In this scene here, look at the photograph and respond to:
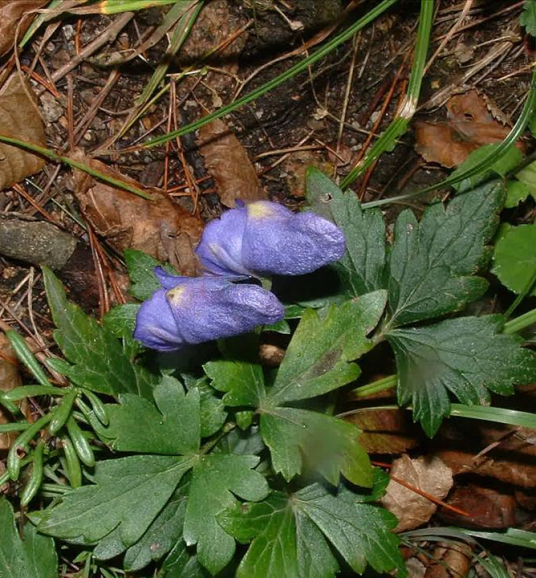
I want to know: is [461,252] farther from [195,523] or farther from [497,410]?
[195,523]

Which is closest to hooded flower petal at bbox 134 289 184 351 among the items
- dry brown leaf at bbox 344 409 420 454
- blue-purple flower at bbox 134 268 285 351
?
blue-purple flower at bbox 134 268 285 351

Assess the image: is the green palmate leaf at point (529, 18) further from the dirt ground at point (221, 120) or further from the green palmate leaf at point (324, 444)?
the green palmate leaf at point (324, 444)

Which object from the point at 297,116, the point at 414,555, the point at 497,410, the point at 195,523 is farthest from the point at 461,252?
the point at 414,555

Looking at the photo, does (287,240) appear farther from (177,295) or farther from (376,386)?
(376,386)

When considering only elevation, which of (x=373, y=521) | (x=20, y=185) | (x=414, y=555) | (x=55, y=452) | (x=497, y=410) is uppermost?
(x=20, y=185)

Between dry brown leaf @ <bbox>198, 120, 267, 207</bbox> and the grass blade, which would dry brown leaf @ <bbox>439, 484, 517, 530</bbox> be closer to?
the grass blade

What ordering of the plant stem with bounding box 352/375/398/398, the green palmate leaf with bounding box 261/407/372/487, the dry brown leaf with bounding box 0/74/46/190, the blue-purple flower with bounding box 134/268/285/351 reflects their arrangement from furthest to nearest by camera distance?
1. the dry brown leaf with bounding box 0/74/46/190
2. the plant stem with bounding box 352/375/398/398
3. the green palmate leaf with bounding box 261/407/372/487
4. the blue-purple flower with bounding box 134/268/285/351
